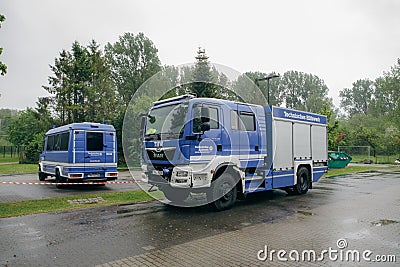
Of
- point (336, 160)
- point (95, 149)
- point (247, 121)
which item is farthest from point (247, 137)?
point (336, 160)

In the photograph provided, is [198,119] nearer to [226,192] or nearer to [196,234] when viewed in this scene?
[226,192]

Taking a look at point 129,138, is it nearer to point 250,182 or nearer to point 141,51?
point 250,182

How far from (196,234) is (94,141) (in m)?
8.81

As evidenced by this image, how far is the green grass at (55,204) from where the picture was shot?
30.7ft

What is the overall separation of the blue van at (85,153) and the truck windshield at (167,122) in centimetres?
544

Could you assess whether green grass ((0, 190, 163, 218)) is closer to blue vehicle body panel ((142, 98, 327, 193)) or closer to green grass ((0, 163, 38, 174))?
blue vehicle body panel ((142, 98, 327, 193))

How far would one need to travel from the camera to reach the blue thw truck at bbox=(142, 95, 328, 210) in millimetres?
8594

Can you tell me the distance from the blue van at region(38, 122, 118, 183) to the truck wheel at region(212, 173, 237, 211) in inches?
273

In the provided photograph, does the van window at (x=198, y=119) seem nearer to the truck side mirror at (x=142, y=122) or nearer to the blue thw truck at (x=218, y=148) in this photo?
the blue thw truck at (x=218, y=148)

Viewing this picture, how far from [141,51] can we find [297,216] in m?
46.7

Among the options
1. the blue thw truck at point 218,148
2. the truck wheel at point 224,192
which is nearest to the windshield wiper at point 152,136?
the blue thw truck at point 218,148

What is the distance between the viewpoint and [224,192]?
940cm

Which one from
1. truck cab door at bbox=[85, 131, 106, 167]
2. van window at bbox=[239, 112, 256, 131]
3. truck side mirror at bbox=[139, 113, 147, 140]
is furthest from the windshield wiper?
truck cab door at bbox=[85, 131, 106, 167]

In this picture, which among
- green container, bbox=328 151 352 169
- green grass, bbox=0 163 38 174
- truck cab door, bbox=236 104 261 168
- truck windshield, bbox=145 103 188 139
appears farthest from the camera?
green container, bbox=328 151 352 169
